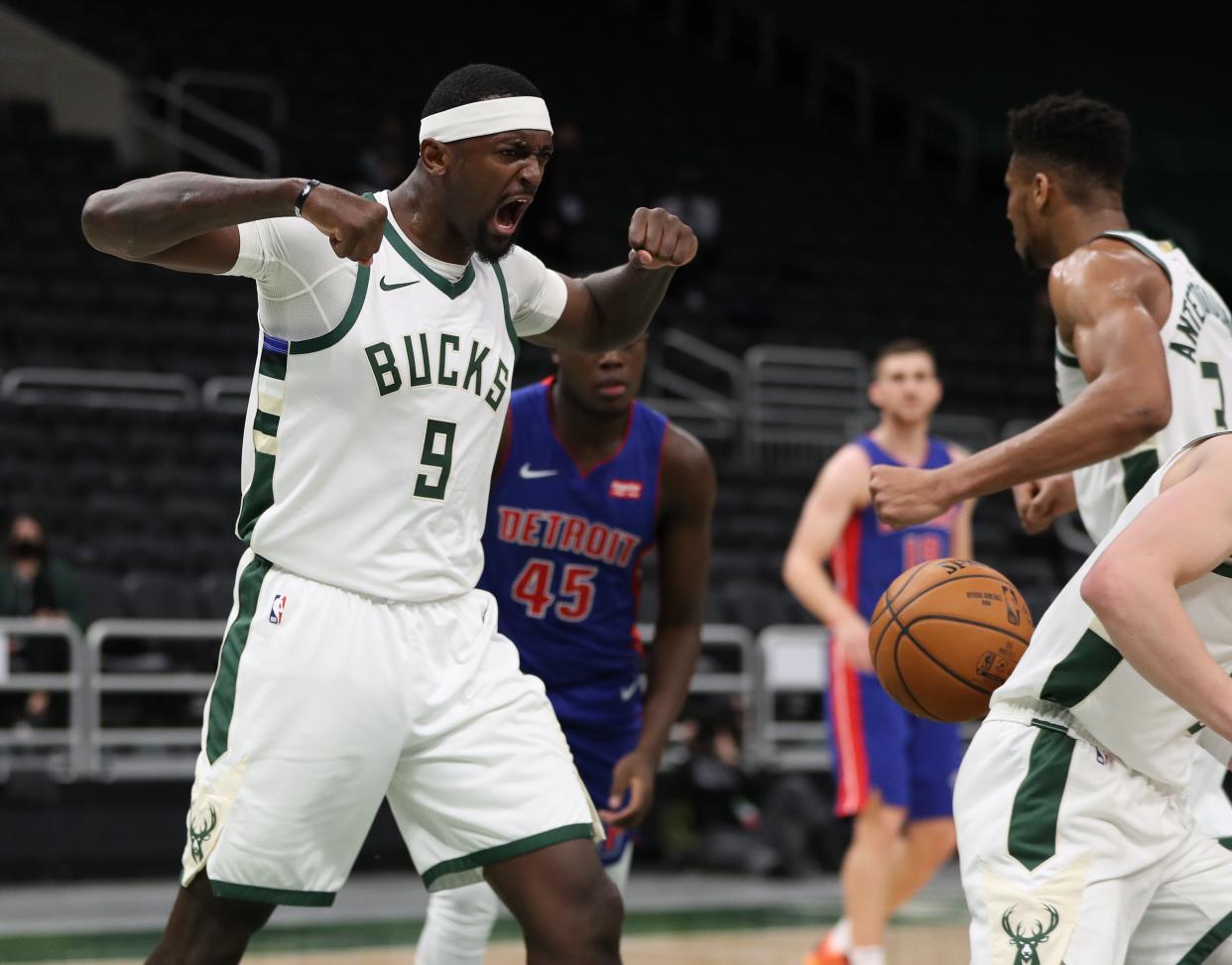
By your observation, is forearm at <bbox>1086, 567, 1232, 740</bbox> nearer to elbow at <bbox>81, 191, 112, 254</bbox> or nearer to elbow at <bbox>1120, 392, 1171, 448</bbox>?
elbow at <bbox>1120, 392, 1171, 448</bbox>

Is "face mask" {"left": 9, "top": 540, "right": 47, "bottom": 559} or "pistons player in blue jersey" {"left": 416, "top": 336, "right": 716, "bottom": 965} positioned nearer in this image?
"pistons player in blue jersey" {"left": 416, "top": 336, "right": 716, "bottom": 965}

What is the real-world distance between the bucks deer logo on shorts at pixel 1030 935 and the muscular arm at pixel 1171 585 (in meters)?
0.47

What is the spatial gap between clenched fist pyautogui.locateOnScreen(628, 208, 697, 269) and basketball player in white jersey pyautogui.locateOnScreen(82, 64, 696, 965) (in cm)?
25

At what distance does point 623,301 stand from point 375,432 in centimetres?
82

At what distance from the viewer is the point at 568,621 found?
488 cm

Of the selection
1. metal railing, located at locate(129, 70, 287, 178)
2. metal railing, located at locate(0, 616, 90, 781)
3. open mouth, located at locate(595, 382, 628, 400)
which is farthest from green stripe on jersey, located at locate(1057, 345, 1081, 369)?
metal railing, located at locate(129, 70, 287, 178)

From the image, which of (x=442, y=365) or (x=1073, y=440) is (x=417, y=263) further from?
(x=1073, y=440)

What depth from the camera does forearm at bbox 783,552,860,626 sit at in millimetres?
6406

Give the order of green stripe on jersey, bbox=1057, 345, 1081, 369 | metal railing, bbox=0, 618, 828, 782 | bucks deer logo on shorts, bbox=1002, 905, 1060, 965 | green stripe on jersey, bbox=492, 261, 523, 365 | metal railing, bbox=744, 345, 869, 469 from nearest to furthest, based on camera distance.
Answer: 1. bucks deer logo on shorts, bbox=1002, 905, 1060, 965
2. green stripe on jersey, bbox=492, 261, 523, 365
3. green stripe on jersey, bbox=1057, 345, 1081, 369
4. metal railing, bbox=0, 618, 828, 782
5. metal railing, bbox=744, 345, 869, 469

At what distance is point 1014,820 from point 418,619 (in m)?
1.19

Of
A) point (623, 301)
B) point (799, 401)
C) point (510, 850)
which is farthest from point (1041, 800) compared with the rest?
point (799, 401)

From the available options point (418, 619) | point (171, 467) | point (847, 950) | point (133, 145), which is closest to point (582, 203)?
point (133, 145)

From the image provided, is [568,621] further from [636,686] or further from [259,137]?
[259,137]

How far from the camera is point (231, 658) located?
3660mm
